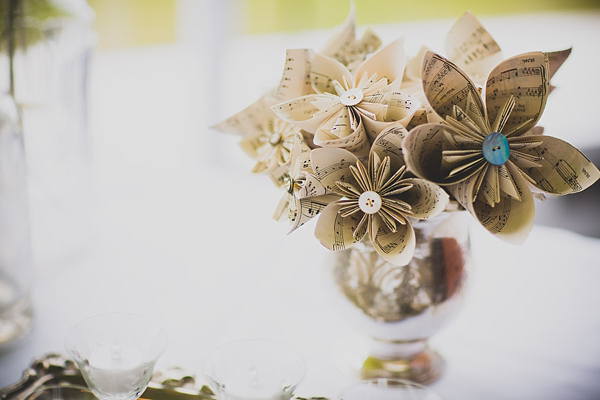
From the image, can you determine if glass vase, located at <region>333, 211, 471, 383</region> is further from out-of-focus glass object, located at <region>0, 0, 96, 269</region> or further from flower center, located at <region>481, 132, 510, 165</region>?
out-of-focus glass object, located at <region>0, 0, 96, 269</region>

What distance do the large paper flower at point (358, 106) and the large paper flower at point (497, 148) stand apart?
33mm

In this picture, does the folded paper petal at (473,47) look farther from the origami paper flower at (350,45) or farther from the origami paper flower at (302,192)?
the origami paper flower at (302,192)

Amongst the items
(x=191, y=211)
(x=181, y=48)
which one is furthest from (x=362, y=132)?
(x=181, y=48)

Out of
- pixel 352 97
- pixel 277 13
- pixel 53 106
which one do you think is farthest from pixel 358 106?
pixel 277 13

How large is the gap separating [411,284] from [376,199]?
0.38ft

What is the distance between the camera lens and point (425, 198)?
0.38 m

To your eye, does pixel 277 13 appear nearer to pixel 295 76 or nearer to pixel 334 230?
pixel 295 76

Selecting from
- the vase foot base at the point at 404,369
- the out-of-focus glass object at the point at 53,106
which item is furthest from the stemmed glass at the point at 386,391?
the out-of-focus glass object at the point at 53,106

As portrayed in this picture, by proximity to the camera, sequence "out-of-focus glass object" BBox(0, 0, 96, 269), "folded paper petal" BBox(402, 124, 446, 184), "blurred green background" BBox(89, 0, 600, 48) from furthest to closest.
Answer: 1. "blurred green background" BBox(89, 0, 600, 48)
2. "out-of-focus glass object" BBox(0, 0, 96, 269)
3. "folded paper petal" BBox(402, 124, 446, 184)

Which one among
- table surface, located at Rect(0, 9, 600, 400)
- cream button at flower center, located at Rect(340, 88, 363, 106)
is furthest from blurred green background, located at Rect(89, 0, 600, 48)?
cream button at flower center, located at Rect(340, 88, 363, 106)

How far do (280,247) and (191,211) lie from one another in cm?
24

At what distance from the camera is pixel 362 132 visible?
40 centimetres

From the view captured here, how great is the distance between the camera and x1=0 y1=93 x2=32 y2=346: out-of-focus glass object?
1.72 feet

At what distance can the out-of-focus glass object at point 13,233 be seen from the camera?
524 mm
